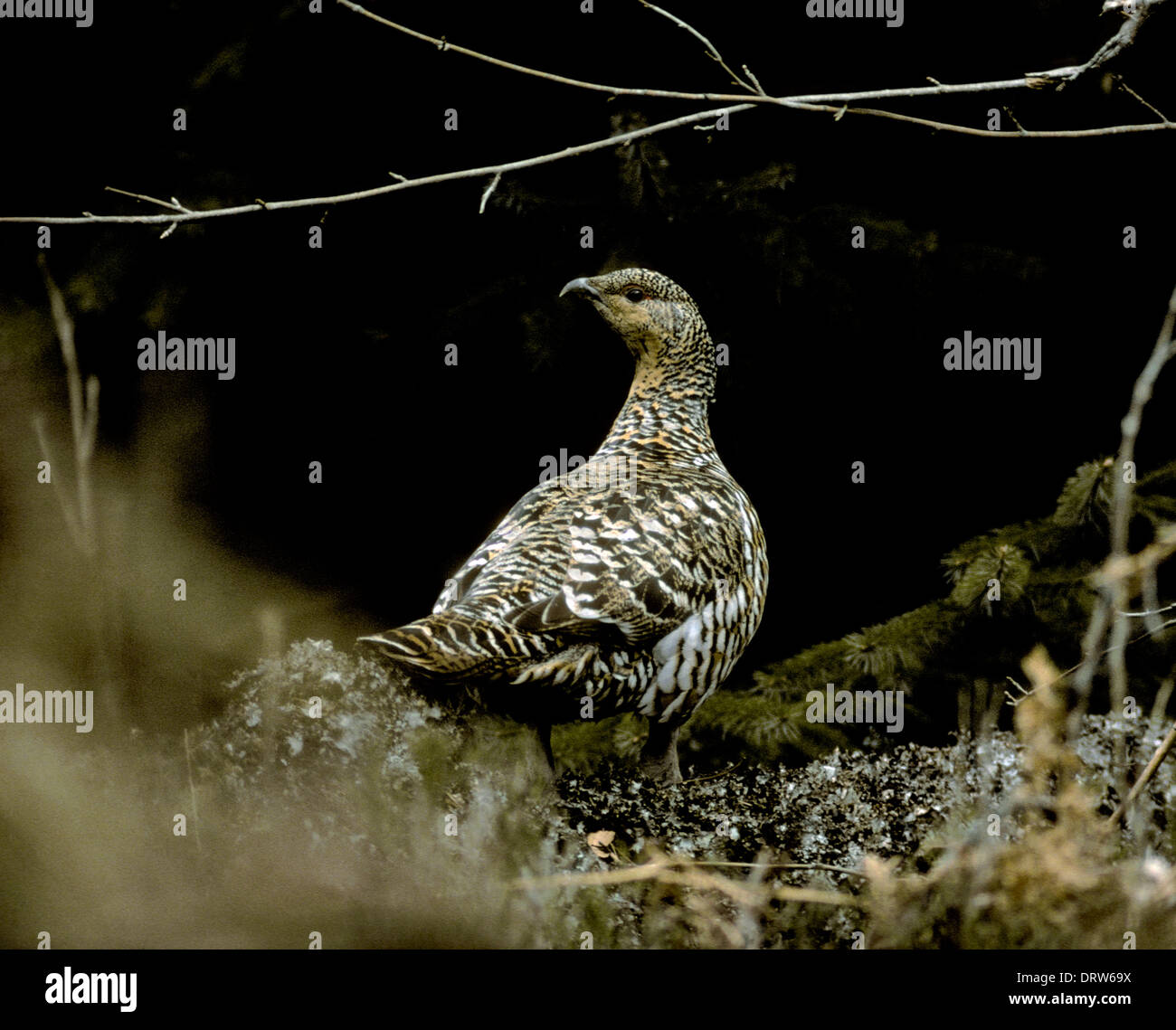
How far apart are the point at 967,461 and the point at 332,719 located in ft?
12.9

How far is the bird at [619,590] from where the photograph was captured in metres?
3.59

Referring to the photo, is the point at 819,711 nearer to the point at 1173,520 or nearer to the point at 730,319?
the point at 1173,520

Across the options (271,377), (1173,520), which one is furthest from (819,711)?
(271,377)

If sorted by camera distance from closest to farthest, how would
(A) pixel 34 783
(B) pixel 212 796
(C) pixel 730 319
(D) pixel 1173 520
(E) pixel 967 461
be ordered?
(A) pixel 34 783
(B) pixel 212 796
(D) pixel 1173 520
(C) pixel 730 319
(E) pixel 967 461

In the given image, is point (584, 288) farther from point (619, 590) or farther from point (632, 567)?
point (619, 590)

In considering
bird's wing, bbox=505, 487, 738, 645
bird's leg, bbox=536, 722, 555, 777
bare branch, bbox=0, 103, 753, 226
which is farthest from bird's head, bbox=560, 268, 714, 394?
Result: bare branch, bbox=0, 103, 753, 226

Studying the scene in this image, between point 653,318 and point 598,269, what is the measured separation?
65 cm

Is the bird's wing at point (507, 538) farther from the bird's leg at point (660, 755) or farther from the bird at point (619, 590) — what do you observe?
the bird's leg at point (660, 755)

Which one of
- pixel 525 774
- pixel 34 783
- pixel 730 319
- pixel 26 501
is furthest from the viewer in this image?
pixel 730 319

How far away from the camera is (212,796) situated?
2.67 m

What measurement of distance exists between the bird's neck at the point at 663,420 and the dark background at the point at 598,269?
503 mm

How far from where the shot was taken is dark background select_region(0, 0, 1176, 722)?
5.51 m

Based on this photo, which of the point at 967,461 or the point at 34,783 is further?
the point at 967,461

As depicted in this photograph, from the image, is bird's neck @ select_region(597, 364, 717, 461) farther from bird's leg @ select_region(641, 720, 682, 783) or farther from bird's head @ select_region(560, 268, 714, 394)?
bird's leg @ select_region(641, 720, 682, 783)
